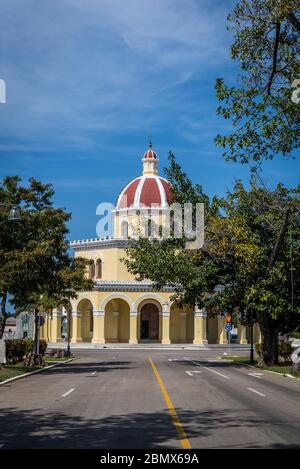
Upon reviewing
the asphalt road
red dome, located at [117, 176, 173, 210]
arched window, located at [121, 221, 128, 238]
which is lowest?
the asphalt road

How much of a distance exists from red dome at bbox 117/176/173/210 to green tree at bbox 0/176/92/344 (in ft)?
120

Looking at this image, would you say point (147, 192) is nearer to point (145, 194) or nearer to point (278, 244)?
point (145, 194)

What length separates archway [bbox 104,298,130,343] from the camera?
7144 cm

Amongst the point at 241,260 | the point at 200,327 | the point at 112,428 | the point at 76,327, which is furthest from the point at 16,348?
the point at 200,327

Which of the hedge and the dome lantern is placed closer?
the hedge

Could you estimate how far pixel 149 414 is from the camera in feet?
45.6

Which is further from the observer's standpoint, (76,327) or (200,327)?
(76,327)

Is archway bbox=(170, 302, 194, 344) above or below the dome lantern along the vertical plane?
below

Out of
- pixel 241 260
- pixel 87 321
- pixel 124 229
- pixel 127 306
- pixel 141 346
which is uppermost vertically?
pixel 124 229

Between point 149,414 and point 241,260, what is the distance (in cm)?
2032

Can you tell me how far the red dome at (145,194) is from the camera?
73750 mm

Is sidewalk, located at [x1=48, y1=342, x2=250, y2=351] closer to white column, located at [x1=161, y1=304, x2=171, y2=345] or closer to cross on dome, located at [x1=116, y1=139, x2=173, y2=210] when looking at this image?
white column, located at [x1=161, y1=304, x2=171, y2=345]

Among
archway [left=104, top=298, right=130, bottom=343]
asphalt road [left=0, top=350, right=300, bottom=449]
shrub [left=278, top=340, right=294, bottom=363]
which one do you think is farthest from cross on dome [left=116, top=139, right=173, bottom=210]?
asphalt road [left=0, top=350, right=300, bottom=449]
